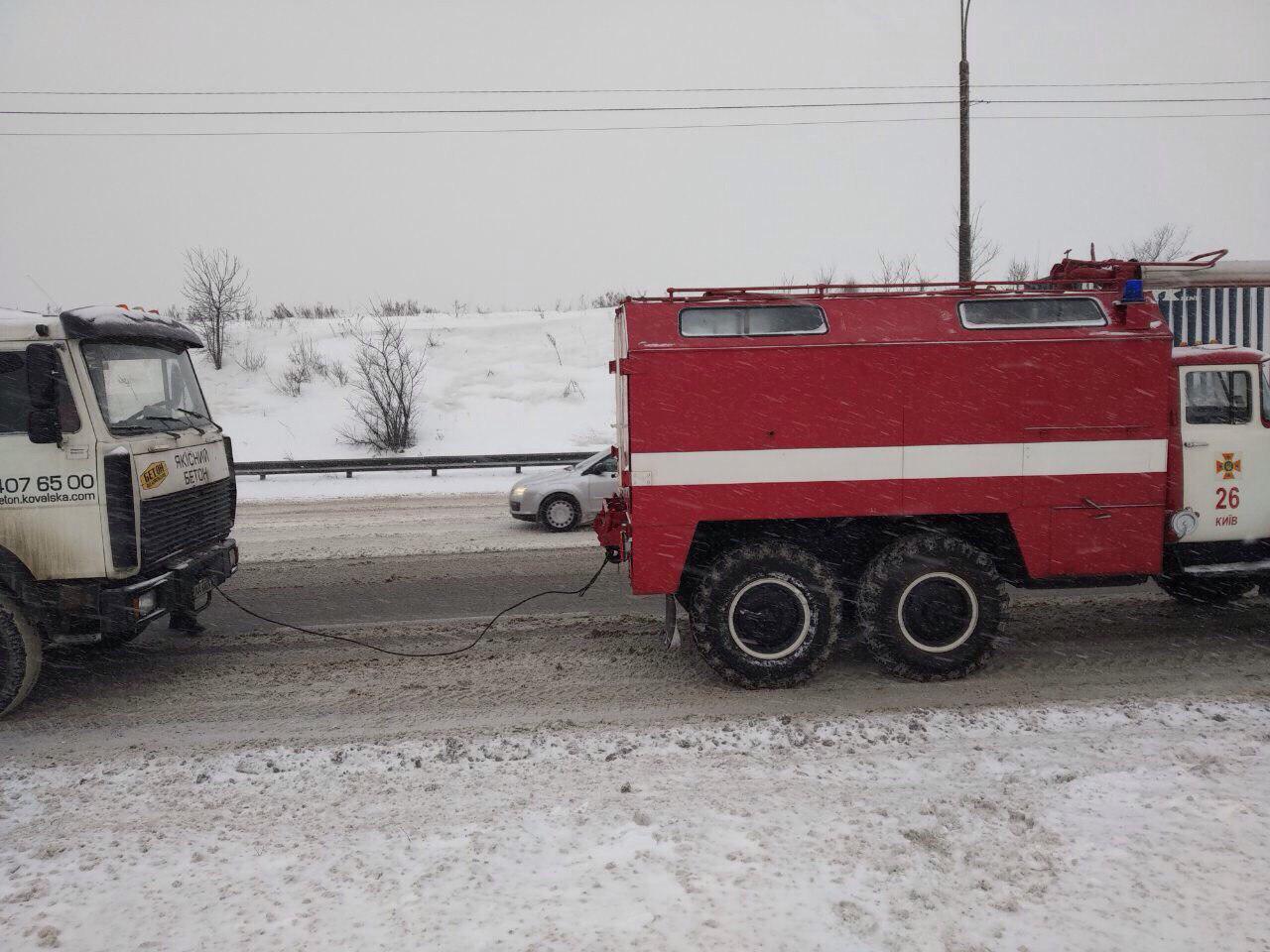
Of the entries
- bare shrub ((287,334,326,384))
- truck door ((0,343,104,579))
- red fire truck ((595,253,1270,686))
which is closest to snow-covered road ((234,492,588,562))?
red fire truck ((595,253,1270,686))

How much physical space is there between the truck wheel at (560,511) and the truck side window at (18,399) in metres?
7.67

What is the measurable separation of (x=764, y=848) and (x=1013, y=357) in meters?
3.87

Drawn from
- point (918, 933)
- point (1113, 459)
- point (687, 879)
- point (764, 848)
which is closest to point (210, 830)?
point (687, 879)

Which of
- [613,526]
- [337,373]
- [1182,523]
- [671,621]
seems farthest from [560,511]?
[337,373]

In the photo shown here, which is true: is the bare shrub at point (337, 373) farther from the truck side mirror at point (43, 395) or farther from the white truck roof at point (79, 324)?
the truck side mirror at point (43, 395)

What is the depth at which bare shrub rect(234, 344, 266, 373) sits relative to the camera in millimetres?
31781

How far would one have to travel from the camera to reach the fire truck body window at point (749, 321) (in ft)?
18.8

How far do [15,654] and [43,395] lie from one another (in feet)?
5.98

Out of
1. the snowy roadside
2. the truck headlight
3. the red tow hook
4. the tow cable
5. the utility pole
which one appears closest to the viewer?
the snowy roadside

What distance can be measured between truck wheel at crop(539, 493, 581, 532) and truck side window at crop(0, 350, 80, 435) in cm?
767

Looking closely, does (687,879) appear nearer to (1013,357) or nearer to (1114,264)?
(1013,357)

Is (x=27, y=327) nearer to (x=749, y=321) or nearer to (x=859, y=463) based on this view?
(x=749, y=321)

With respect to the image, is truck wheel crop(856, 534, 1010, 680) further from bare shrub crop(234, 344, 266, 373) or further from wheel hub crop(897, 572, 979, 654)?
bare shrub crop(234, 344, 266, 373)

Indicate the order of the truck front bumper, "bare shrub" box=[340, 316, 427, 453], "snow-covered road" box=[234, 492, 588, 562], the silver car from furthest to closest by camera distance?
"bare shrub" box=[340, 316, 427, 453] → the silver car → "snow-covered road" box=[234, 492, 588, 562] → the truck front bumper
